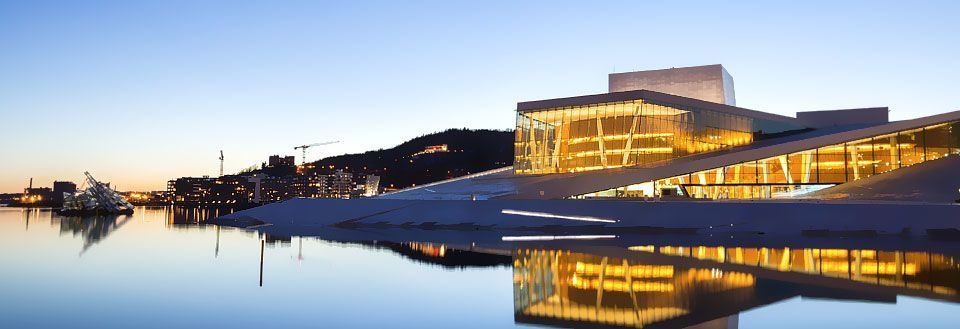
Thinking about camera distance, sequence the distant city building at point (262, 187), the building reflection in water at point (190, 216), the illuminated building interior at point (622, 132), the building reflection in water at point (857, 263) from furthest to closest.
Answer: the distant city building at point (262, 187) → the building reflection in water at point (190, 216) → the illuminated building interior at point (622, 132) → the building reflection in water at point (857, 263)

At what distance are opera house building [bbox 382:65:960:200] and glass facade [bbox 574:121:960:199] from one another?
0.05m

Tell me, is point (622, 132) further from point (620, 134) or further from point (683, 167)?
point (683, 167)

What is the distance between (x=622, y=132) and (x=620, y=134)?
0.17m

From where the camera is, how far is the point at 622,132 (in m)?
42.5

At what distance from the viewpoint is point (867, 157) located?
38375 mm

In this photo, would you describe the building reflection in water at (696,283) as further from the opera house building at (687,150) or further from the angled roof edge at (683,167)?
the opera house building at (687,150)

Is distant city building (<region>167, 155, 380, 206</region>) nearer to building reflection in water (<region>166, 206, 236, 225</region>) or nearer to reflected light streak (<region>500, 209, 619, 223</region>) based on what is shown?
building reflection in water (<region>166, 206, 236, 225</region>)

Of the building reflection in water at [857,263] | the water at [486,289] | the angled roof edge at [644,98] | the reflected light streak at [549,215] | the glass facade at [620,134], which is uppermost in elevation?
the angled roof edge at [644,98]

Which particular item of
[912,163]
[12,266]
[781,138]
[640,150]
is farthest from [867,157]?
[12,266]

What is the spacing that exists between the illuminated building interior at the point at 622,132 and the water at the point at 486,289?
70.4 ft

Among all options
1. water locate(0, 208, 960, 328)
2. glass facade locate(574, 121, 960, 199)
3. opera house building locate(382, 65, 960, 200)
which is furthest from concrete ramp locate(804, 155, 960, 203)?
water locate(0, 208, 960, 328)

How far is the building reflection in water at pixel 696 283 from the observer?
970 cm

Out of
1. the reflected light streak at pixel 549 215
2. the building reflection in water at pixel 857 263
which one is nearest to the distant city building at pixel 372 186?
the reflected light streak at pixel 549 215

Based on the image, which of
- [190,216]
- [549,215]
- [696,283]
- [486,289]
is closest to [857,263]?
[696,283]
